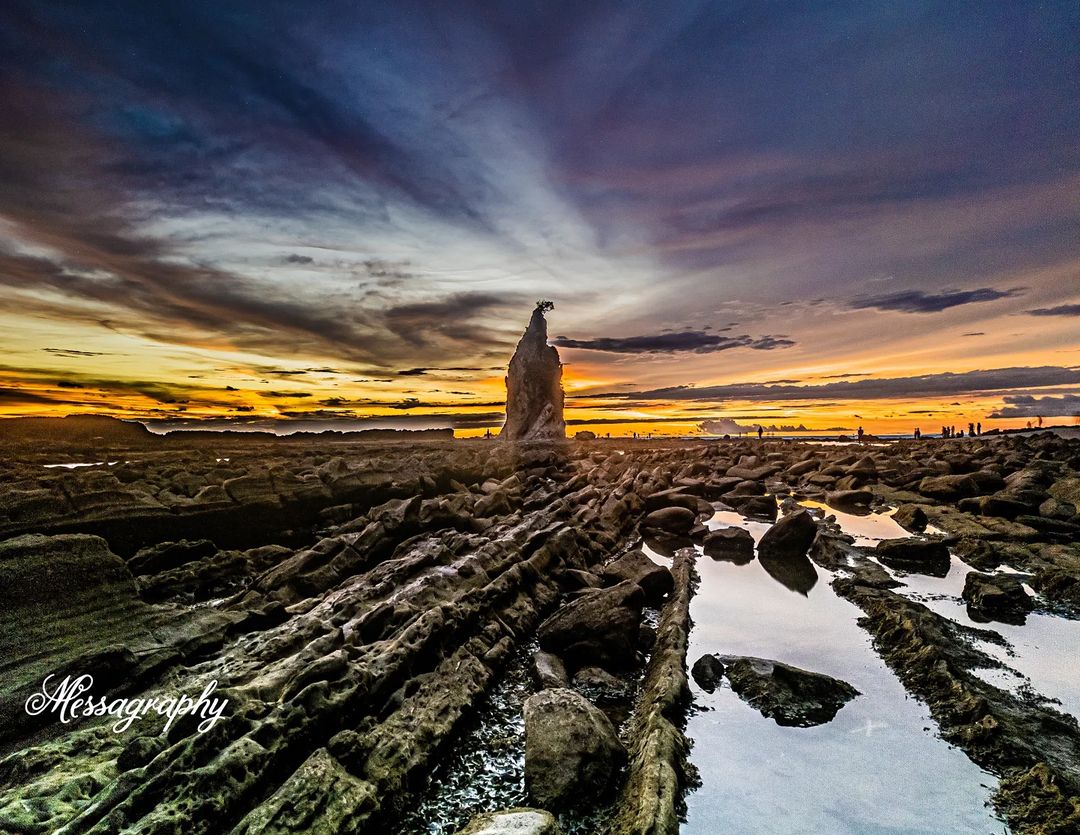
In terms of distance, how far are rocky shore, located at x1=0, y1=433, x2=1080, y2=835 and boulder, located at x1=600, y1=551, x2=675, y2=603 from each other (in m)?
0.05

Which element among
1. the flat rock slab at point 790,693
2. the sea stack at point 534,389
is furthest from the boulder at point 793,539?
the sea stack at point 534,389

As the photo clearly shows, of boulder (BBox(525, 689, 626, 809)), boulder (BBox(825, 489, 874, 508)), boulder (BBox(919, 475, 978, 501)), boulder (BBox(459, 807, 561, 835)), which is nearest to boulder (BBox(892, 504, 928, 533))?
boulder (BBox(919, 475, 978, 501))

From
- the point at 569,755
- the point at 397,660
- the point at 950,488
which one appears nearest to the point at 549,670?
the point at 397,660

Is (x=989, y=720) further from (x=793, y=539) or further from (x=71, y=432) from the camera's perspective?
(x=71, y=432)

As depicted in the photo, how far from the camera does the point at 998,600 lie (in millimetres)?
10086

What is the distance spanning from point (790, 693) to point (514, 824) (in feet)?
15.7

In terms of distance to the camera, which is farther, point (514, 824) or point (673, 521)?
point (673, 521)

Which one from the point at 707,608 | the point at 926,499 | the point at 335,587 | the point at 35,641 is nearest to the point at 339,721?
the point at 35,641

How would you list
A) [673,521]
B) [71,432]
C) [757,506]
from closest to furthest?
1. [673,521]
2. [757,506]
3. [71,432]

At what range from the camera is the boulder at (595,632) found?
8.30 meters

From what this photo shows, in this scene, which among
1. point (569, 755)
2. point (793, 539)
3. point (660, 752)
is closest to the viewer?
point (569, 755)

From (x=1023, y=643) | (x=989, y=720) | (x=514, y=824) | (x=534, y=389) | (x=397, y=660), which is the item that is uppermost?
(x=534, y=389)

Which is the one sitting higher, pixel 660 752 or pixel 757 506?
pixel 660 752

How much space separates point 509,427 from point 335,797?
94966 mm
